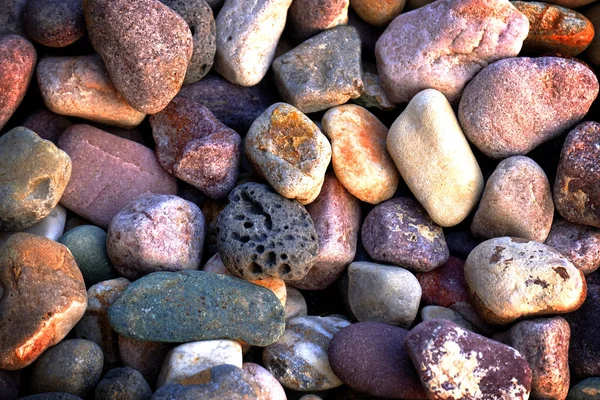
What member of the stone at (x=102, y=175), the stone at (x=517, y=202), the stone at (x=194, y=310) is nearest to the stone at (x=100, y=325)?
the stone at (x=194, y=310)

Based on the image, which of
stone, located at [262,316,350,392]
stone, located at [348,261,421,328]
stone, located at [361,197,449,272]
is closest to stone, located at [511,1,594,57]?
stone, located at [361,197,449,272]

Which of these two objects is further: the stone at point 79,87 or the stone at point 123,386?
the stone at point 79,87

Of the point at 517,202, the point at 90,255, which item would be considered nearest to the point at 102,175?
the point at 90,255

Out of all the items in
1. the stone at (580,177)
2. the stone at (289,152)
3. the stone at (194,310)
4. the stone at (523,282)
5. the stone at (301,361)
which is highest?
the stone at (580,177)

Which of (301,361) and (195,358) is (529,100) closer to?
(301,361)

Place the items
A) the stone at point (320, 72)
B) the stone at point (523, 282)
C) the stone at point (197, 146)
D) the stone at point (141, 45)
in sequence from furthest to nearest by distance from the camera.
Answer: the stone at point (320, 72) → the stone at point (197, 146) → the stone at point (141, 45) → the stone at point (523, 282)

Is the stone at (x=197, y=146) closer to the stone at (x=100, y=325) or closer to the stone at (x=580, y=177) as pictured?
the stone at (x=100, y=325)

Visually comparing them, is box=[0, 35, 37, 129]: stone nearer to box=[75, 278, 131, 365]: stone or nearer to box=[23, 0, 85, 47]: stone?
box=[23, 0, 85, 47]: stone
